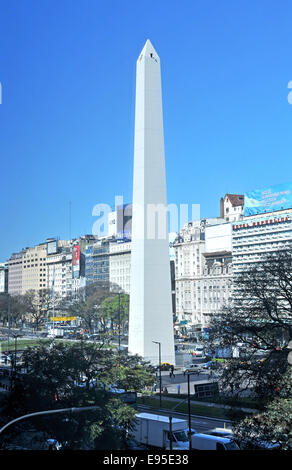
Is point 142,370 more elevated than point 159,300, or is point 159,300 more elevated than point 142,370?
point 159,300

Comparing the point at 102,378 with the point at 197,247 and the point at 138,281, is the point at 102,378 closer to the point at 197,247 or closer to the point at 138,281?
the point at 138,281

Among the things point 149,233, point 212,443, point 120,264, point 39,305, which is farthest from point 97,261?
point 212,443

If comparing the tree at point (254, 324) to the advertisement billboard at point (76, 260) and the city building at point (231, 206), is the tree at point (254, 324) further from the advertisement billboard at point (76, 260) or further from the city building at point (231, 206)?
the advertisement billboard at point (76, 260)

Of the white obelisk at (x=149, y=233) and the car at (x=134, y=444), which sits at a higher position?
the white obelisk at (x=149, y=233)

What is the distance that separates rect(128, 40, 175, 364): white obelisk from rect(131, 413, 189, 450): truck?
20251 mm

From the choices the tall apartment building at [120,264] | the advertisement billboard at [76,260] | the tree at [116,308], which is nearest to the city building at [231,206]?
the tall apartment building at [120,264]

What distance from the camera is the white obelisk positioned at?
45156 mm

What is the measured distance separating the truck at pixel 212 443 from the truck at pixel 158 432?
1187mm

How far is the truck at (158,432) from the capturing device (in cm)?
2345

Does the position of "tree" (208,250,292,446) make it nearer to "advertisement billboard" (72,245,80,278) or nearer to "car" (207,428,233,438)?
"car" (207,428,233,438)

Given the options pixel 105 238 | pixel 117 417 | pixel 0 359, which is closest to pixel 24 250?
pixel 105 238

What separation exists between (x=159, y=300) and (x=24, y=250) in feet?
472
